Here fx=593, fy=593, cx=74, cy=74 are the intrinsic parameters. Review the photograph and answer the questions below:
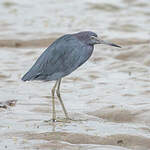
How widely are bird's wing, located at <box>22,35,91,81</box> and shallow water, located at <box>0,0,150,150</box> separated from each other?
0.55m

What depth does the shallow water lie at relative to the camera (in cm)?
583

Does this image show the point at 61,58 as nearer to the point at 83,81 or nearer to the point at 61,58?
the point at 61,58

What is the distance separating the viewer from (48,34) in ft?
38.2

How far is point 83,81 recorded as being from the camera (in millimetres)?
8734

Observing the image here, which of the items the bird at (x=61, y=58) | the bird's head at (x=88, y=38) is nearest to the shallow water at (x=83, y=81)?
the bird at (x=61, y=58)

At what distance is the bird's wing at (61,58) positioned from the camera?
6.53 m

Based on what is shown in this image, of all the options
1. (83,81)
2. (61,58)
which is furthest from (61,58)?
(83,81)

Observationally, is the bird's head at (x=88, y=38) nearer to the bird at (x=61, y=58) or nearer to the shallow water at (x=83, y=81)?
the bird at (x=61, y=58)

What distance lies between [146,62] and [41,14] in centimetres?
457

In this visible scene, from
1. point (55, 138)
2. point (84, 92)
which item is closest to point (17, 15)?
point (84, 92)

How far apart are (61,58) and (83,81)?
7.09 feet

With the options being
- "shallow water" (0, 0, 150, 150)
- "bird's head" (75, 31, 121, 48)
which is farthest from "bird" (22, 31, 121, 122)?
"shallow water" (0, 0, 150, 150)

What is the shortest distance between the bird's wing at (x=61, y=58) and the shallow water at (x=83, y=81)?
55cm

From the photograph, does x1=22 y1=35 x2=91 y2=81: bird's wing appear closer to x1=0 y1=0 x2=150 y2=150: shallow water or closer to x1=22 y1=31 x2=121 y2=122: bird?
x1=22 y1=31 x2=121 y2=122: bird
